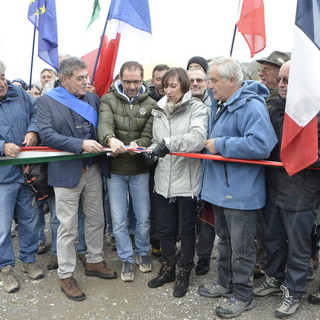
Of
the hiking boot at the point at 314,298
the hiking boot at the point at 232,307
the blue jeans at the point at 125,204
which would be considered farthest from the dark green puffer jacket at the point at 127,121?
the hiking boot at the point at 314,298

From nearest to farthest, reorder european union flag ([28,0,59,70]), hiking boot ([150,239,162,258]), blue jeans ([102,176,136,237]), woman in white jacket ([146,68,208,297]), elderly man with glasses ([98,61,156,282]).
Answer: woman in white jacket ([146,68,208,297]) < elderly man with glasses ([98,61,156,282]) < hiking boot ([150,239,162,258]) < blue jeans ([102,176,136,237]) < european union flag ([28,0,59,70])

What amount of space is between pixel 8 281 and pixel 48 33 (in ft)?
12.8

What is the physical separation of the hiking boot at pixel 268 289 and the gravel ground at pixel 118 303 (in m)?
0.06

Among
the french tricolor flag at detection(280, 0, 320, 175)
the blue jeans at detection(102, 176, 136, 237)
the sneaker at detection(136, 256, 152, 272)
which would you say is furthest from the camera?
the blue jeans at detection(102, 176, 136, 237)

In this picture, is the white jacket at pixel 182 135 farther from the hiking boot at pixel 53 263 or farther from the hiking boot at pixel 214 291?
the hiking boot at pixel 53 263

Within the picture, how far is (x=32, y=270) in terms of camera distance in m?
4.48

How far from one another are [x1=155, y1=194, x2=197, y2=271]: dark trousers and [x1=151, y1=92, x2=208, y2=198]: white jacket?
0.13m

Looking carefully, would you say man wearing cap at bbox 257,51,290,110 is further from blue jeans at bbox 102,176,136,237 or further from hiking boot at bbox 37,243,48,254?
hiking boot at bbox 37,243,48,254

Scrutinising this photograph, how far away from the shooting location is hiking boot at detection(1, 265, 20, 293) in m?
4.16

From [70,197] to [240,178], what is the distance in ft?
6.25

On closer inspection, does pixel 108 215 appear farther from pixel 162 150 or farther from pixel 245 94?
pixel 245 94

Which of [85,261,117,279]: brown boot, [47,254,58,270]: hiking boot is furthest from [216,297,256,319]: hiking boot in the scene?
[47,254,58,270]: hiking boot

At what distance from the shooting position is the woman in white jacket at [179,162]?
3715 millimetres

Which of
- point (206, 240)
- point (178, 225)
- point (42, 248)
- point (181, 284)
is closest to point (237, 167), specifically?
point (178, 225)
